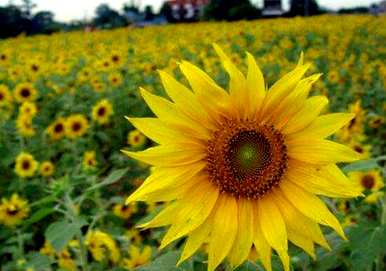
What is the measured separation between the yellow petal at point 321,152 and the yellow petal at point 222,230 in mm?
138

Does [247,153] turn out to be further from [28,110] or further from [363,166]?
[28,110]

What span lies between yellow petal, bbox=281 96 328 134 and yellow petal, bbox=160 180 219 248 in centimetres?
17

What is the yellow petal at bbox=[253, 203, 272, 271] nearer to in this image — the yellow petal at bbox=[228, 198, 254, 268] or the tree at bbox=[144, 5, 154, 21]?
the yellow petal at bbox=[228, 198, 254, 268]

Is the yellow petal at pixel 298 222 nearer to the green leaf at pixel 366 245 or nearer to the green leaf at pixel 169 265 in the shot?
the green leaf at pixel 169 265

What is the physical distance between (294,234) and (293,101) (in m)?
0.22

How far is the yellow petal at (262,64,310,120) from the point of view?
1.20m

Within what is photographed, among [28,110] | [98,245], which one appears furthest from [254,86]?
[28,110]

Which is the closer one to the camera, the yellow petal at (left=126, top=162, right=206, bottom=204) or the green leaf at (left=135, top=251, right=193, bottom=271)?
the yellow petal at (left=126, top=162, right=206, bottom=204)

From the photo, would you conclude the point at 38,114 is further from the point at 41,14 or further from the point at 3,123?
the point at 41,14

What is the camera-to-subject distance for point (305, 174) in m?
1.24

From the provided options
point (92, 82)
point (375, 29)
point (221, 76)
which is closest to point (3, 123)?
point (92, 82)

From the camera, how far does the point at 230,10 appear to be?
33281 millimetres

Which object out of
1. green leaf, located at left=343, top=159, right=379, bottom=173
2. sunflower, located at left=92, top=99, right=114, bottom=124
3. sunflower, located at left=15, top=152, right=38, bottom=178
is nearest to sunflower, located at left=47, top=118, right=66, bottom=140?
sunflower, located at left=92, top=99, right=114, bottom=124

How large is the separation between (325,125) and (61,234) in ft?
2.98
